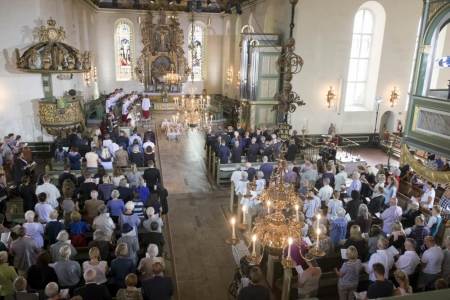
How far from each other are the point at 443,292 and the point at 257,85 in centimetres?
1658

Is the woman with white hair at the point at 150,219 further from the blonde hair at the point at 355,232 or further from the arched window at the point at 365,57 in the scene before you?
the arched window at the point at 365,57

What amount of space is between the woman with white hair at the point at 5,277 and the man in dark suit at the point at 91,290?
5.10ft

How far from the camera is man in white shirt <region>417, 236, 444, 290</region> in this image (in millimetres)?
6566

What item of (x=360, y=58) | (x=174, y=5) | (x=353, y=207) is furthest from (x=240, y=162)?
(x=174, y=5)

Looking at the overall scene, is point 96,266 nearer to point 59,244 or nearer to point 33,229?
point 59,244

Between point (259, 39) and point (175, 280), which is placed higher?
point (259, 39)

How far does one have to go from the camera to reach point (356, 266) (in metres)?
6.32

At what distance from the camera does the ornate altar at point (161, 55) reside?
29.0 metres

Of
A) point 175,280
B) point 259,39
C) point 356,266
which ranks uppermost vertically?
point 259,39

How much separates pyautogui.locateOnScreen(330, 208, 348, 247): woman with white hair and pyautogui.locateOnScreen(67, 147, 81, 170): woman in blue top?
7.91 meters

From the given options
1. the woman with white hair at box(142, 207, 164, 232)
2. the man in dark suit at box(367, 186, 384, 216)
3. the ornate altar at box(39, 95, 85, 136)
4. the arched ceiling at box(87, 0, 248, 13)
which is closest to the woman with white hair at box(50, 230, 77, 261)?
the woman with white hair at box(142, 207, 164, 232)

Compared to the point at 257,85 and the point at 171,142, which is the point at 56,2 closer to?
the point at 171,142

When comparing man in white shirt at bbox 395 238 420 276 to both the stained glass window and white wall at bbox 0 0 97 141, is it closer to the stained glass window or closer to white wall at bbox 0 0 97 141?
white wall at bbox 0 0 97 141

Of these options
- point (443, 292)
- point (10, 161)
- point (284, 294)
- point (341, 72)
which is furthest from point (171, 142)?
point (443, 292)
